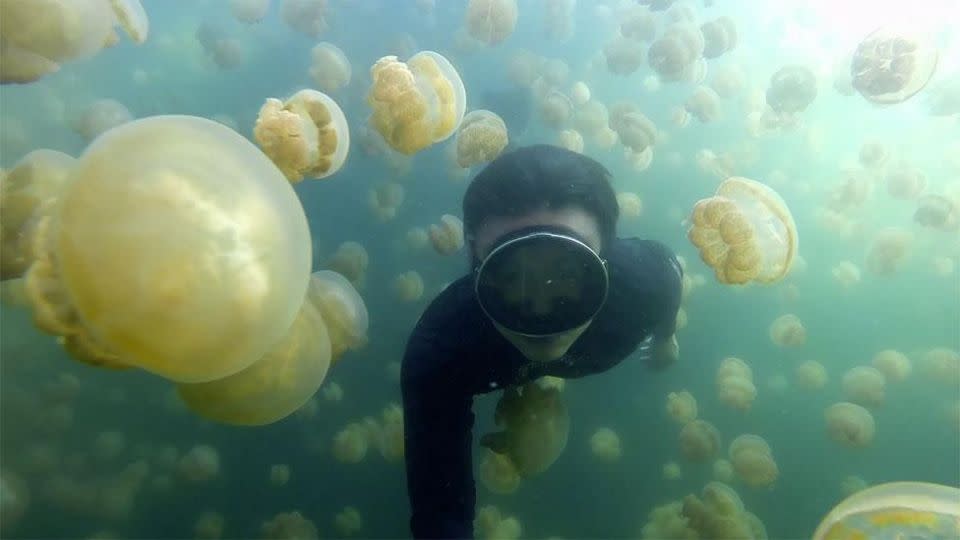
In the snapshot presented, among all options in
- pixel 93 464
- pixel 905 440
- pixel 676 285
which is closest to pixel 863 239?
pixel 905 440

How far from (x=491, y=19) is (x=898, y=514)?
5741mm

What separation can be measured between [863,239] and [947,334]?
8.45 ft

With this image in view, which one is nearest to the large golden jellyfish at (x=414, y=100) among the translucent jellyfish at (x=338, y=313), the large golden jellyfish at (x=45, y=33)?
the translucent jellyfish at (x=338, y=313)

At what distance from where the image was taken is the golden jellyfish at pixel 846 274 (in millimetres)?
9148

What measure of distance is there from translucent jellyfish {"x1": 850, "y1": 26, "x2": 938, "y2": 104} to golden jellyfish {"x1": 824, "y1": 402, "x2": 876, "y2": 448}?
3.02 meters

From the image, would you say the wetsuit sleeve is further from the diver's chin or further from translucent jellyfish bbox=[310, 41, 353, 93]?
translucent jellyfish bbox=[310, 41, 353, 93]

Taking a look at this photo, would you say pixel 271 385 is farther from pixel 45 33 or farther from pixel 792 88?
pixel 792 88

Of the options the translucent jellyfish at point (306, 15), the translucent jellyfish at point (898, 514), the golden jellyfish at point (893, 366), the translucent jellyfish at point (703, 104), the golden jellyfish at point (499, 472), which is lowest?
the translucent jellyfish at point (898, 514)

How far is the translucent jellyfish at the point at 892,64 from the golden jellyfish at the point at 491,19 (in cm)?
348

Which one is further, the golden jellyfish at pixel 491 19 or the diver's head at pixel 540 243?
the golden jellyfish at pixel 491 19

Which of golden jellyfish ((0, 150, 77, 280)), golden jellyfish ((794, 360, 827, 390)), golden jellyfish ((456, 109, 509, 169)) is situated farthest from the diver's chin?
golden jellyfish ((794, 360, 827, 390))

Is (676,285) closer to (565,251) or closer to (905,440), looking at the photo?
(565,251)

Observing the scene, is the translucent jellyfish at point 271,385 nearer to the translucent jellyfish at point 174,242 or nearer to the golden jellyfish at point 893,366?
Answer: the translucent jellyfish at point 174,242

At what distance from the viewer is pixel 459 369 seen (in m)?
3.36
